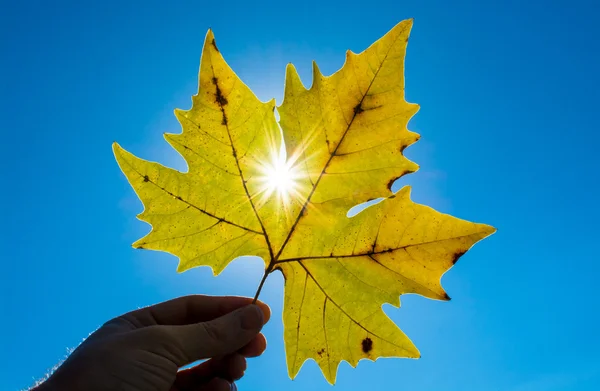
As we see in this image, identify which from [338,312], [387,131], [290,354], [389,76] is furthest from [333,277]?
[389,76]

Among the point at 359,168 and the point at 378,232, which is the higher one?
the point at 359,168

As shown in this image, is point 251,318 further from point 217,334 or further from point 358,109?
point 358,109

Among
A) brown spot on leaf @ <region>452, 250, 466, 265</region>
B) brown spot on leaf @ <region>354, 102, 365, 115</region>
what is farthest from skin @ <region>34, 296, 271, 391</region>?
brown spot on leaf @ <region>354, 102, 365, 115</region>

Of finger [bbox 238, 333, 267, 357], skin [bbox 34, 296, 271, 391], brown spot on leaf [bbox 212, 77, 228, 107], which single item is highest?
brown spot on leaf [bbox 212, 77, 228, 107]

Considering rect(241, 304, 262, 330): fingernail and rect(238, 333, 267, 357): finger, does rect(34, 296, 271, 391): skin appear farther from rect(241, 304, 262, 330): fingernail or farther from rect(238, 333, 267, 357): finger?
rect(238, 333, 267, 357): finger

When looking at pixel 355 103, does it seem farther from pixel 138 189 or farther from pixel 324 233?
pixel 138 189

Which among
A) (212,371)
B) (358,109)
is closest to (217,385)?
(212,371)
